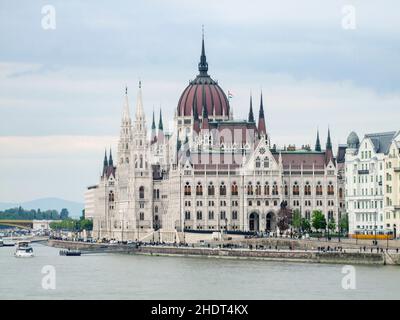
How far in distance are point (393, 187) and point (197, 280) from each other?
37.2 metres

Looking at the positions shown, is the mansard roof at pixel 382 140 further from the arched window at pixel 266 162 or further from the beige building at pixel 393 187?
the arched window at pixel 266 162

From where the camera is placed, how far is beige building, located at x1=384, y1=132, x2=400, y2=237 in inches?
5595

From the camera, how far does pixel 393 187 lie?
470ft

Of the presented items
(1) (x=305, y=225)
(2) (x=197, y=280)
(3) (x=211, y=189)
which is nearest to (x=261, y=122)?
(3) (x=211, y=189)

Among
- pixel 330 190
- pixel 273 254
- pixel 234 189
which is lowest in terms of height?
pixel 273 254

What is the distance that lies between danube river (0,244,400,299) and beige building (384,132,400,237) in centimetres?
1577

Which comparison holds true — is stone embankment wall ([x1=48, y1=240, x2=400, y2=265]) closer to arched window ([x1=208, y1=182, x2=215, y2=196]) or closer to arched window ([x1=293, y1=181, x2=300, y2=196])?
arched window ([x1=208, y1=182, x2=215, y2=196])

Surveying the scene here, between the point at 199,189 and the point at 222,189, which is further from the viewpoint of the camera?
the point at 222,189

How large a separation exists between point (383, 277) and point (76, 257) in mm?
55917

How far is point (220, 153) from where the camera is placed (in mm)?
184000

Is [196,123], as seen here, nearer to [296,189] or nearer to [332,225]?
[296,189]

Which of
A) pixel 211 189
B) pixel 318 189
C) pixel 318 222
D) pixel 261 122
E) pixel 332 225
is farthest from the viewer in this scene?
pixel 261 122

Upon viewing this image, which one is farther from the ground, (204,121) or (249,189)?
(204,121)

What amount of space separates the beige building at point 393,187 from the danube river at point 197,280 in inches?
621
